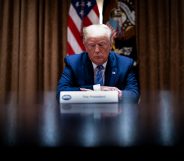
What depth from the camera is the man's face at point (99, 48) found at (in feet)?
6.21

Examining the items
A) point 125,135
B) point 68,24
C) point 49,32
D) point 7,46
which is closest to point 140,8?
point 68,24

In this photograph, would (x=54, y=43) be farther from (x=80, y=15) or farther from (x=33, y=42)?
(x=80, y=15)

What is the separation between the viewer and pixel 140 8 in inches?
157

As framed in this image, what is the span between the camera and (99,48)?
1.89m

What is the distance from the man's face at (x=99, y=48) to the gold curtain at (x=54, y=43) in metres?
2.13

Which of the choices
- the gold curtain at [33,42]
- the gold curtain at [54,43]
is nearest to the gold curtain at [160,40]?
the gold curtain at [54,43]

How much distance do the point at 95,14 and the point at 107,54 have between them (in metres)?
2.17

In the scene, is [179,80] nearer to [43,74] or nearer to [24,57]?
[43,74]

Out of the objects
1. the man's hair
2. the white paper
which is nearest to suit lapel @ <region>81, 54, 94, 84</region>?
the man's hair

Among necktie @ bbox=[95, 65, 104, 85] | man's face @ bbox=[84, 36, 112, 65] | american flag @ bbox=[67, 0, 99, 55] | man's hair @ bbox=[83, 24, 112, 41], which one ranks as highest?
american flag @ bbox=[67, 0, 99, 55]

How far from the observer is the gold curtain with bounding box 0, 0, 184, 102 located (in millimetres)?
3953

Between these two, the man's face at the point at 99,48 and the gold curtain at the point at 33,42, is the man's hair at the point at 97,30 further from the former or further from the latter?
the gold curtain at the point at 33,42

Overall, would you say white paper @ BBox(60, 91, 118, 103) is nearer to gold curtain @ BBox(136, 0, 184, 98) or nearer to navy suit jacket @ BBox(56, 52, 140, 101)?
navy suit jacket @ BBox(56, 52, 140, 101)

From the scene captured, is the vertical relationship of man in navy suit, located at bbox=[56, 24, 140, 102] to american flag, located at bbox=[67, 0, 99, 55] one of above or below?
below
